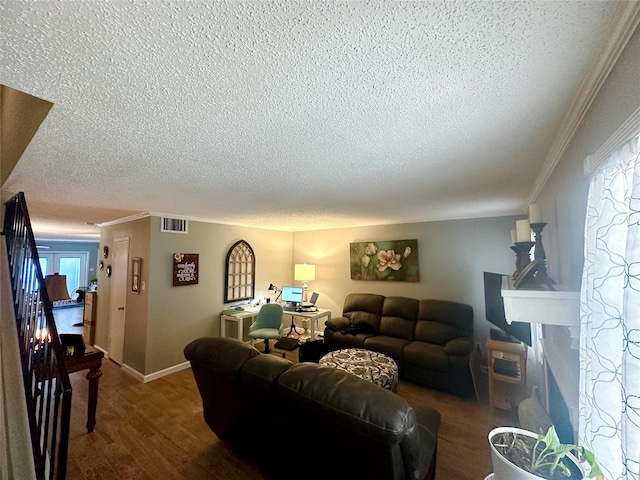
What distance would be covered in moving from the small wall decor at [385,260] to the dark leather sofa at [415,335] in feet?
1.36

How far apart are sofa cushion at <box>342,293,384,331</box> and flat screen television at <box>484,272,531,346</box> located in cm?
177

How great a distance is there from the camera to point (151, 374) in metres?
3.66

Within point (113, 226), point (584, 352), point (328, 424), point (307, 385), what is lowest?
point (328, 424)

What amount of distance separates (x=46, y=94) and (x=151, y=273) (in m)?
3.13

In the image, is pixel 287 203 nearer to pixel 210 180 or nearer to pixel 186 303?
pixel 210 180

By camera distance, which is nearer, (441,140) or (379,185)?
(441,140)

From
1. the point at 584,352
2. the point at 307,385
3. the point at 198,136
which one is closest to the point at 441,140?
the point at 584,352

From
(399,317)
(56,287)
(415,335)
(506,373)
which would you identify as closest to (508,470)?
(506,373)

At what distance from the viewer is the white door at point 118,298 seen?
13.6 feet

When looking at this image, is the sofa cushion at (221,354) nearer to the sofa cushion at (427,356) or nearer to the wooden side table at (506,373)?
the sofa cushion at (427,356)

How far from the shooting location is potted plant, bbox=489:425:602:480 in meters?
0.70

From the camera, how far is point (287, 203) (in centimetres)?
313

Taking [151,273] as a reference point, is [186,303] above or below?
below

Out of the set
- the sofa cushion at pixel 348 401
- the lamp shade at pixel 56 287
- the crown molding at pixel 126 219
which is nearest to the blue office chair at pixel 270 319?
the crown molding at pixel 126 219
